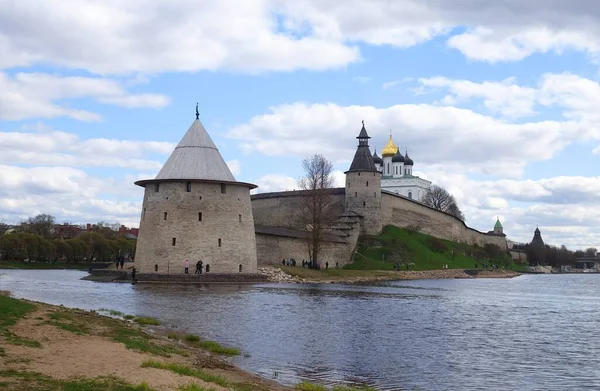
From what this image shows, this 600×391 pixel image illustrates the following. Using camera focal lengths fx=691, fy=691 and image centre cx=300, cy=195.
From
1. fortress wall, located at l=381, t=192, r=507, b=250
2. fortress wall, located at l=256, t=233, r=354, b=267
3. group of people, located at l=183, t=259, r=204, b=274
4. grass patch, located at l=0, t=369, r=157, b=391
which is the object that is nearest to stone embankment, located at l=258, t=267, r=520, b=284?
fortress wall, located at l=256, t=233, r=354, b=267

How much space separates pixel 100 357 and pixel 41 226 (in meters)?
64.2

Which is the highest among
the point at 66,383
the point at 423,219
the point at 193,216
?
the point at 423,219

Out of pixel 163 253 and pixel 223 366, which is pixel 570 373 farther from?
pixel 163 253

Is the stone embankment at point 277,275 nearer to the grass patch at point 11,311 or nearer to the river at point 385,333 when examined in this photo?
the river at point 385,333

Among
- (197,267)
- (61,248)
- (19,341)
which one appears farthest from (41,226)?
(19,341)

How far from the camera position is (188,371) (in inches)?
365

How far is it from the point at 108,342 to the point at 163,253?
22.6 m

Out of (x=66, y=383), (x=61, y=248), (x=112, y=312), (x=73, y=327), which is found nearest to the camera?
(x=66, y=383)

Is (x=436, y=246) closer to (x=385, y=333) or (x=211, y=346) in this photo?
(x=385, y=333)

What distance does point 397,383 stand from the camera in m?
11.0

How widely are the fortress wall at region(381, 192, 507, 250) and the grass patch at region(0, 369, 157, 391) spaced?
52.2 m

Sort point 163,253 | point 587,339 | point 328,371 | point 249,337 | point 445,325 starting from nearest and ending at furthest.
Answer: point 328,371 → point 249,337 → point 587,339 → point 445,325 → point 163,253

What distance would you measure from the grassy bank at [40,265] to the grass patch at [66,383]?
4406 cm

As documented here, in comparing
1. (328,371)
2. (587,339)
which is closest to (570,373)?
(328,371)
